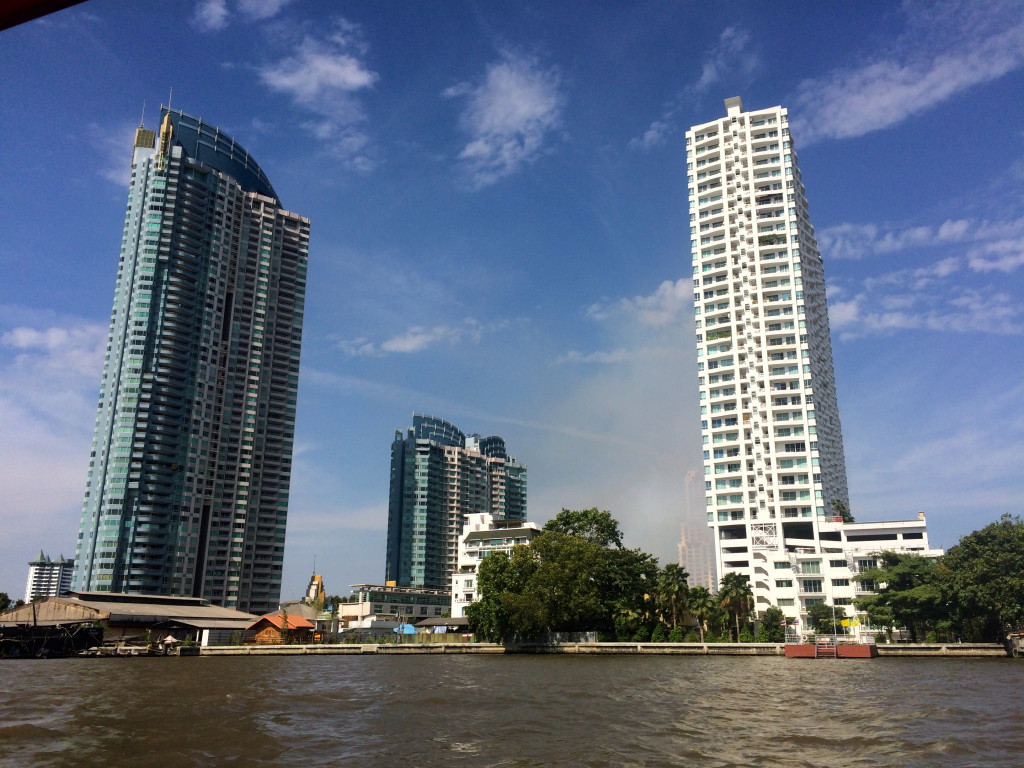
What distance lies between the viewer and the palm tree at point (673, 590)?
283 feet

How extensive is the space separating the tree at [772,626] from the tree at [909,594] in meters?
9.72

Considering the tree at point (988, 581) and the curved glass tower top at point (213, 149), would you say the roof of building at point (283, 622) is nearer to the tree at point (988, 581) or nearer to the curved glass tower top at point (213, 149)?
the tree at point (988, 581)

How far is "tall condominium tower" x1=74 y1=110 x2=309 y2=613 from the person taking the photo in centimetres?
13825

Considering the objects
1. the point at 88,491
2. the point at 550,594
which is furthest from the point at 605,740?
the point at 88,491

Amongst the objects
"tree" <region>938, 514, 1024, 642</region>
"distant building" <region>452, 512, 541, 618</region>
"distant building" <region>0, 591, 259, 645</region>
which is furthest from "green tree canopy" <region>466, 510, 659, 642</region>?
"distant building" <region>452, 512, 541, 618</region>

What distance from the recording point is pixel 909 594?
3019 inches

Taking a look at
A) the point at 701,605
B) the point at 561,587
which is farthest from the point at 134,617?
the point at 701,605

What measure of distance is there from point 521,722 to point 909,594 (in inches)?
2609

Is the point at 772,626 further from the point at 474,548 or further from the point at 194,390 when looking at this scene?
the point at 194,390

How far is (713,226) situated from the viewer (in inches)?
5217

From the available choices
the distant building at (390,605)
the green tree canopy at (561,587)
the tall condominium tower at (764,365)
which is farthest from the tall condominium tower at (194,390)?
the tall condominium tower at (764,365)

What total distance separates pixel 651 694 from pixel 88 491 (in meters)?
135

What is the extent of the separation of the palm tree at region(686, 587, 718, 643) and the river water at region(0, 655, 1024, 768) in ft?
141

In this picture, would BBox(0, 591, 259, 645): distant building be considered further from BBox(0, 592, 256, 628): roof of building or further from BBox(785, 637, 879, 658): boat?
BBox(785, 637, 879, 658): boat
